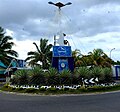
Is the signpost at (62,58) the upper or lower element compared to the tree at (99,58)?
lower

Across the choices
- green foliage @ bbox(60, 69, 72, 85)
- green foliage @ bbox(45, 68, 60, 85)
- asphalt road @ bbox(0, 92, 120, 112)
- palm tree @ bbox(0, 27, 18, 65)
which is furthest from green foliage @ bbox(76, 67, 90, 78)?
palm tree @ bbox(0, 27, 18, 65)

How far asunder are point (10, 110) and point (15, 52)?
1435 inches

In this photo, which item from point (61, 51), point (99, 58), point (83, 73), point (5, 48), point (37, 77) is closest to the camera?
point (37, 77)

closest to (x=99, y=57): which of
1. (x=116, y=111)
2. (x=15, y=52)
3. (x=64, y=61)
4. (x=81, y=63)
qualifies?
(x=81, y=63)

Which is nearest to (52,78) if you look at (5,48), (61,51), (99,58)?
(61,51)

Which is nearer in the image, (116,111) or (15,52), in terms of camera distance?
(116,111)

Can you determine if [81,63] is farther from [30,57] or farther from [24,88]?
[24,88]

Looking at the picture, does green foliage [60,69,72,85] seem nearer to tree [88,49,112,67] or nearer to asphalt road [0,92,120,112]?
asphalt road [0,92,120,112]

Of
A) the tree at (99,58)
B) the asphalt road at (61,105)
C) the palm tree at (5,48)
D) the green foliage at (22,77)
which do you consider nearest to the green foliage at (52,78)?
the green foliage at (22,77)

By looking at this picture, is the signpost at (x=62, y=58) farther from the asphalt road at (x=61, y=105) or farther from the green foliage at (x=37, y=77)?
the asphalt road at (x=61, y=105)

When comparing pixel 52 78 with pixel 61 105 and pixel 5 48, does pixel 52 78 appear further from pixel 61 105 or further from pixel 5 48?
pixel 5 48

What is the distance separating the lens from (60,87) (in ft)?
81.4

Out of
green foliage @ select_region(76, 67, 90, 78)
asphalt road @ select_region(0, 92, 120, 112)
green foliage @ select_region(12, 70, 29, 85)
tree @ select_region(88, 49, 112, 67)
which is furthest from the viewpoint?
tree @ select_region(88, 49, 112, 67)

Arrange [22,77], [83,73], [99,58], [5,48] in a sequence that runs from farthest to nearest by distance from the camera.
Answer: [99,58], [5,48], [22,77], [83,73]
